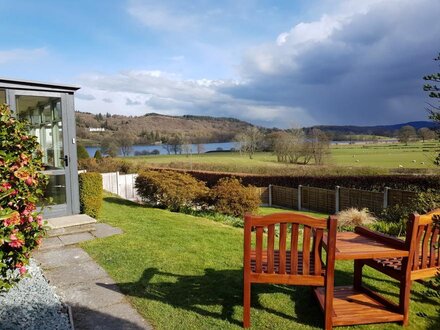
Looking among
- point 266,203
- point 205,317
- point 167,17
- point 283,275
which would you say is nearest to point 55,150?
point 167,17

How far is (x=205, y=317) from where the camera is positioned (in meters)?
3.22

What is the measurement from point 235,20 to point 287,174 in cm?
1467

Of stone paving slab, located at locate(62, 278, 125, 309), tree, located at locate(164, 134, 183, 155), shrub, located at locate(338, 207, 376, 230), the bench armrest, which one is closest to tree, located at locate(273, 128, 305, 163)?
tree, located at locate(164, 134, 183, 155)

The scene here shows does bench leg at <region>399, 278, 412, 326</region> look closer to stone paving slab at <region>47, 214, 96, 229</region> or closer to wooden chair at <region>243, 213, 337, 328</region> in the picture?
wooden chair at <region>243, 213, 337, 328</region>

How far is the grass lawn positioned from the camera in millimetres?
3201

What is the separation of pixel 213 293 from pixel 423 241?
2.42 metres

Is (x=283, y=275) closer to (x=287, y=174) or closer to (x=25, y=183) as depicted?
(x=25, y=183)

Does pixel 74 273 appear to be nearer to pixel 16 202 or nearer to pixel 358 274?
pixel 16 202

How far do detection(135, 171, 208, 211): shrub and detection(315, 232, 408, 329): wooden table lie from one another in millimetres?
7070

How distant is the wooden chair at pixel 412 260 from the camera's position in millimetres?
3121

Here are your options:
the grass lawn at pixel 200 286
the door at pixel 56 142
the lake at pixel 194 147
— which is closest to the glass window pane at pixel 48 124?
A: the door at pixel 56 142

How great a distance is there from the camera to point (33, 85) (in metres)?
6.67

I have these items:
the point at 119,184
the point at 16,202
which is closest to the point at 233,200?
the point at 16,202

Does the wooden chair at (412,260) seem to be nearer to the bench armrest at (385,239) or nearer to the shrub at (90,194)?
the bench armrest at (385,239)
